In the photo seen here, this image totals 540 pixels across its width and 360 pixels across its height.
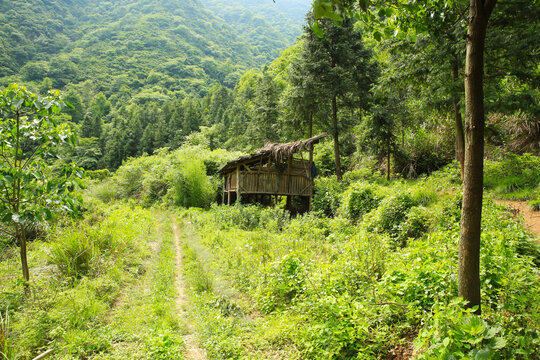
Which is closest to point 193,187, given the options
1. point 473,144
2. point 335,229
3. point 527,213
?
point 335,229

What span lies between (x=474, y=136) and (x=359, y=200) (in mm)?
9879

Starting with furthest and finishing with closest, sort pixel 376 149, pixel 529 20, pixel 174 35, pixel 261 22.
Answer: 1. pixel 261 22
2. pixel 174 35
3. pixel 376 149
4. pixel 529 20

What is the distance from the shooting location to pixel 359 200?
11.5 meters

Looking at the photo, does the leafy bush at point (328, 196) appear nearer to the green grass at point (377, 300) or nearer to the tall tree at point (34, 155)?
the green grass at point (377, 300)

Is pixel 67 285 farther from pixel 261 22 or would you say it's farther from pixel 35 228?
pixel 261 22

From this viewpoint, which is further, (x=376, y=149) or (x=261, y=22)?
(x=261, y=22)

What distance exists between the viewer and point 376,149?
1758cm

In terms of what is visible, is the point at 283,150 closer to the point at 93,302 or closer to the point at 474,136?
the point at 93,302

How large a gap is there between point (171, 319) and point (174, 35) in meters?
137

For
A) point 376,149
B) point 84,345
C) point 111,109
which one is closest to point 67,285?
point 84,345

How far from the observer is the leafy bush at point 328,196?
15.1 meters

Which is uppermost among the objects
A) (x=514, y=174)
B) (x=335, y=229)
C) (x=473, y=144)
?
(x=473, y=144)

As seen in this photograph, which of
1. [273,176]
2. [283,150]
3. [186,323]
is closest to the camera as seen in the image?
[186,323]

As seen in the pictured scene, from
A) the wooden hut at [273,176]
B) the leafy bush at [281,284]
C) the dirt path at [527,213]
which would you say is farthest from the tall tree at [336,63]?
the leafy bush at [281,284]
